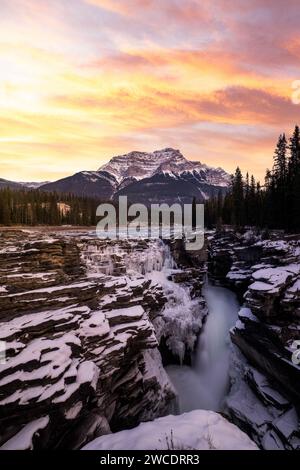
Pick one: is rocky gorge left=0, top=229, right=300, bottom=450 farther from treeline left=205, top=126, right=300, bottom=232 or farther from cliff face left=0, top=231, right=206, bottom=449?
treeline left=205, top=126, right=300, bottom=232

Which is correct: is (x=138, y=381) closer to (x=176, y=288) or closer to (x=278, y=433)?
(x=278, y=433)

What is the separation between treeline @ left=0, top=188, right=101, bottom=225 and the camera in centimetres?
Answer: 8200

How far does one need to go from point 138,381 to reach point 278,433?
8152mm

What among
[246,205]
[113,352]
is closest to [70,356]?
[113,352]

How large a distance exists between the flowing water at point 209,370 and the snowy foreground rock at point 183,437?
11847mm

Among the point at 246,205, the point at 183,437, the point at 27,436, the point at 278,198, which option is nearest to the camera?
the point at 183,437

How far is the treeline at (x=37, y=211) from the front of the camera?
82000 millimetres

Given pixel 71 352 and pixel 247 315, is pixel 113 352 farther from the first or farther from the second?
pixel 247 315

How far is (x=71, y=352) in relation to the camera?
12.5 meters

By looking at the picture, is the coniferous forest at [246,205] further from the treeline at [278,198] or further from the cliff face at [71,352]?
the cliff face at [71,352]

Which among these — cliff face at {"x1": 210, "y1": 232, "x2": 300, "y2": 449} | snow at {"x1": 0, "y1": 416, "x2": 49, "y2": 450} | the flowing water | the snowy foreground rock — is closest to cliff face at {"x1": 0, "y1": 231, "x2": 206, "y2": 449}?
snow at {"x1": 0, "y1": 416, "x2": 49, "y2": 450}

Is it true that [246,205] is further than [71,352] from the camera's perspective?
Yes

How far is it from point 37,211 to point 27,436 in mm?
89161
